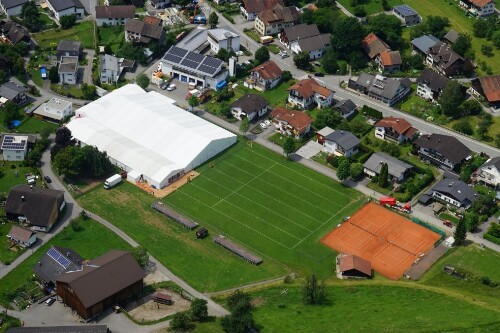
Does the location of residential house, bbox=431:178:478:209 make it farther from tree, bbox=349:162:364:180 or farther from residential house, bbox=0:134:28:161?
residential house, bbox=0:134:28:161

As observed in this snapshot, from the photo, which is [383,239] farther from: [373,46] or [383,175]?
[373,46]

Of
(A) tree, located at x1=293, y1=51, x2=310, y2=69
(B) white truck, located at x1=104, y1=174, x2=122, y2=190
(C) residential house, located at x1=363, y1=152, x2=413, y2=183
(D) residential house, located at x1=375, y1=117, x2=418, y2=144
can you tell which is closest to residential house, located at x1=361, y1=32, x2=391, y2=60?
(A) tree, located at x1=293, y1=51, x2=310, y2=69

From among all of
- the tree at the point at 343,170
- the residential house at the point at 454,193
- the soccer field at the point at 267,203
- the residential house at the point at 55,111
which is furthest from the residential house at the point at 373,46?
the residential house at the point at 55,111

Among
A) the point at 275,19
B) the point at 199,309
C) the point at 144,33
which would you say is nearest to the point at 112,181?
the point at 199,309

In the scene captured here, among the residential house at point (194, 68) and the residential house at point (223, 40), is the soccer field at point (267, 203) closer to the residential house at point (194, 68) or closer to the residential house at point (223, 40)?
the residential house at point (194, 68)

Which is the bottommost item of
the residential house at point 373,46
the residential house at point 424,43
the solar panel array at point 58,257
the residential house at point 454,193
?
the solar panel array at point 58,257

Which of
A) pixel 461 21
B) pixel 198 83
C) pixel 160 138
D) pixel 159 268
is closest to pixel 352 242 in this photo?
pixel 159 268
